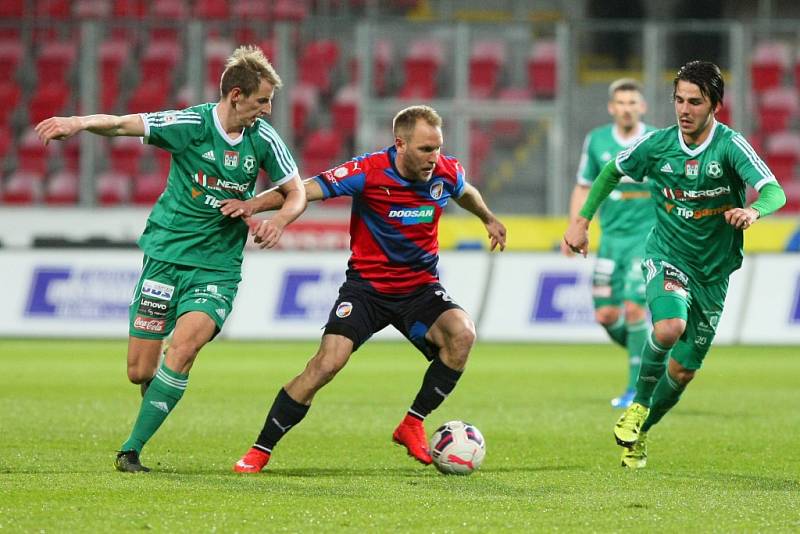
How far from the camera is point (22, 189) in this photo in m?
23.2

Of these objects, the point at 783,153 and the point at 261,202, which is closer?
the point at 261,202

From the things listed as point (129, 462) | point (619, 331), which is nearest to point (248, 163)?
point (129, 462)

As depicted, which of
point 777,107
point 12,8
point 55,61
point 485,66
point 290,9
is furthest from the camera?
point 290,9

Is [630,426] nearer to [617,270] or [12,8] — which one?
[617,270]

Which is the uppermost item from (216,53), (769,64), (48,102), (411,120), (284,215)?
(216,53)

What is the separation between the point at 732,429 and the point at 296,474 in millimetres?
3554

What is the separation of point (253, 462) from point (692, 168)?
2753 mm

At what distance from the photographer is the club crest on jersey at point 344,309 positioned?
25.2 ft

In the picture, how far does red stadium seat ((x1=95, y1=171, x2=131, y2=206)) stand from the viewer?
2262cm

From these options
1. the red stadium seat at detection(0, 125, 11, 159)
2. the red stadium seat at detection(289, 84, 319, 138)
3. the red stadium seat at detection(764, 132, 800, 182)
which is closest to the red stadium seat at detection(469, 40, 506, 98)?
the red stadium seat at detection(289, 84, 319, 138)

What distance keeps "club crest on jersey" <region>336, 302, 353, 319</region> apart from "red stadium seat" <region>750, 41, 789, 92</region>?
15321mm

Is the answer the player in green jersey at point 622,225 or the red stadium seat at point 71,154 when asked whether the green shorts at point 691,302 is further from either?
the red stadium seat at point 71,154

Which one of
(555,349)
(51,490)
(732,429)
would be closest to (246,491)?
(51,490)

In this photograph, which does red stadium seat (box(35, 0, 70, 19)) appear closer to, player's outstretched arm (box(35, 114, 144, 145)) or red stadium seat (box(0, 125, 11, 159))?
red stadium seat (box(0, 125, 11, 159))
